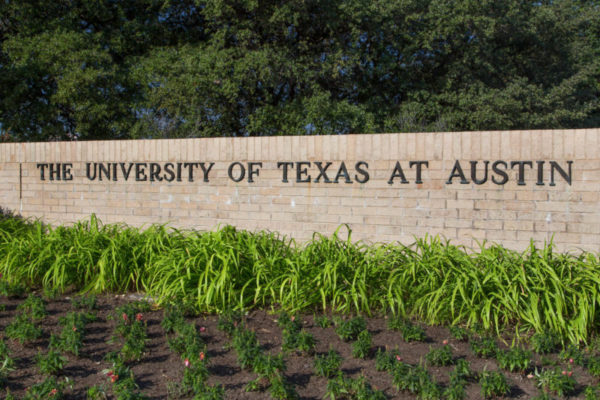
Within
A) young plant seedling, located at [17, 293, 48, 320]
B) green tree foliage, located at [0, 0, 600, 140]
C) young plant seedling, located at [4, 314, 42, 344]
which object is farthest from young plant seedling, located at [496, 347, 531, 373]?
green tree foliage, located at [0, 0, 600, 140]

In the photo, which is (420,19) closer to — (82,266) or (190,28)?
(190,28)

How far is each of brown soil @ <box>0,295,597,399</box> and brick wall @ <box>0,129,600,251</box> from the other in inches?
105

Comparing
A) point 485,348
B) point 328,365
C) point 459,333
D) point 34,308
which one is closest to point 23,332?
point 34,308

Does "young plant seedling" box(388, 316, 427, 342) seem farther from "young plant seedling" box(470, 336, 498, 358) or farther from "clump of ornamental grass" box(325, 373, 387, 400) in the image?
"clump of ornamental grass" box(325, 373, 387, 400)

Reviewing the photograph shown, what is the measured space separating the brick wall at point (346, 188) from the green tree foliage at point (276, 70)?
13.9ft

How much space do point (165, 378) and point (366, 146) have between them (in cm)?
470

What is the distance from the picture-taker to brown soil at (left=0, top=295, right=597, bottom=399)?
392 centimetres

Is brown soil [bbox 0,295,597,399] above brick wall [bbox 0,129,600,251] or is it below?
below

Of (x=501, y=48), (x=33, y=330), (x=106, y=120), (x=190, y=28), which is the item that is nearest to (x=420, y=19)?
(x=501, y=48)

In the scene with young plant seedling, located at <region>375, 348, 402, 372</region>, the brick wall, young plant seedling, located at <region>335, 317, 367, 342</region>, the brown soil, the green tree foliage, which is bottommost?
the brown soil

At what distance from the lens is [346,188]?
8.02 meters

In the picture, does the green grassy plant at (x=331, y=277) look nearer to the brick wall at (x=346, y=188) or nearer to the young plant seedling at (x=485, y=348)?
the young plant seedling at (x=485, y=348)

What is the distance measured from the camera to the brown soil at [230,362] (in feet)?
12.9

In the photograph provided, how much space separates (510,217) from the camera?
7.16 m
